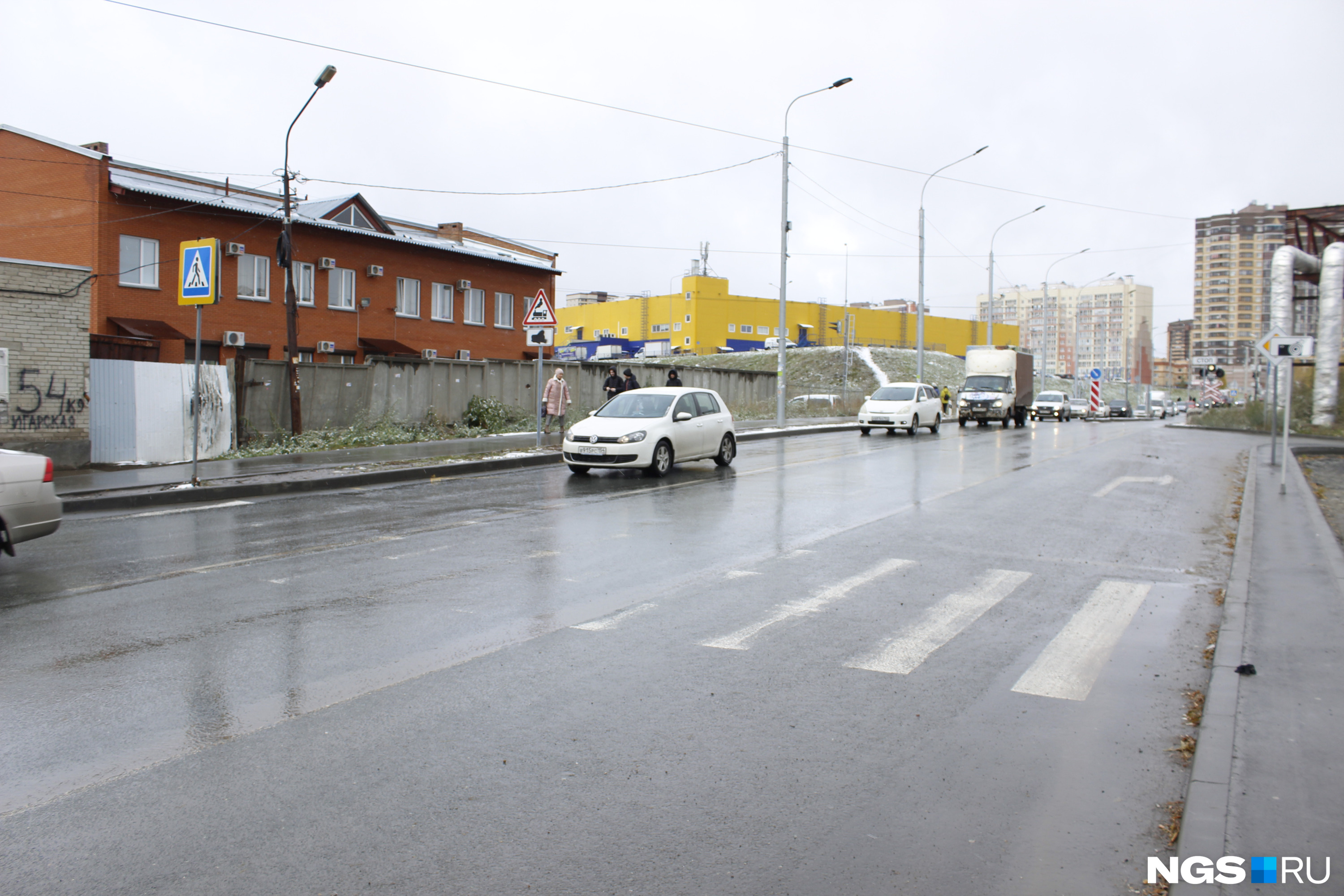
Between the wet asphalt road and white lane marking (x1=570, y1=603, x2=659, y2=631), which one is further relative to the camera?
white lane marking (x1=570, y1=603, x2=659, y2=631)

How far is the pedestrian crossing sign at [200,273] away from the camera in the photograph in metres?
13.6

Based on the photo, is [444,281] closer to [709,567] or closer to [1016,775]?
[709,567]

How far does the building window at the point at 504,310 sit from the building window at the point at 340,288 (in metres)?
7.28

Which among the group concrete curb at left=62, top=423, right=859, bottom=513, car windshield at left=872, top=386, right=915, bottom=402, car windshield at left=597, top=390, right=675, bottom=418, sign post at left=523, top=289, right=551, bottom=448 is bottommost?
concrete curb at left=62, top=423, right=859, bottom=513

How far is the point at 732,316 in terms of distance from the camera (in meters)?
96.4

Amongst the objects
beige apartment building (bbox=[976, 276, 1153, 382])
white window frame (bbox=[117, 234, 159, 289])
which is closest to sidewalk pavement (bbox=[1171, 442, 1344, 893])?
white window frame (bbox=[117, 234, 159, 289])

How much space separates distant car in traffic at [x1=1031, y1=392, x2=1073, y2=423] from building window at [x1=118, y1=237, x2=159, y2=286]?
41.0 metres

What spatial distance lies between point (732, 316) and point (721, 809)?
94072 mm

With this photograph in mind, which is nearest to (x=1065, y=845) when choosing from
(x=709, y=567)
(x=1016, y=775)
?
(x=1016, y=775)

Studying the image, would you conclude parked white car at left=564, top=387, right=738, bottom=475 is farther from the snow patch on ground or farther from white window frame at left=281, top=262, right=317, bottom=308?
the snow patch on ground

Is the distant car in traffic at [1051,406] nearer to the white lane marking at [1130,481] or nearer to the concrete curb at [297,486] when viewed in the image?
the white lane marking at [1130,481]

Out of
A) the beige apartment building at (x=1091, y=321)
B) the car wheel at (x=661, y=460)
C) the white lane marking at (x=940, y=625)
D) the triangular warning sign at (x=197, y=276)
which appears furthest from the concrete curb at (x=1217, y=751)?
the beige apartment building at (x=1091, y=321)

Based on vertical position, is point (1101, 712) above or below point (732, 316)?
below

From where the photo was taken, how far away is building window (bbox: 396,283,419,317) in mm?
37219
